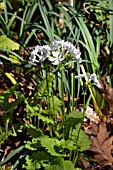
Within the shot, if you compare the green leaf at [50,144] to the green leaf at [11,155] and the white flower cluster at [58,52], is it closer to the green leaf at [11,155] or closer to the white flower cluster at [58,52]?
the green leaf at [11,155]

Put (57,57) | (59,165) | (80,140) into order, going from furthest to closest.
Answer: (80,140), (59,165), (57,57)

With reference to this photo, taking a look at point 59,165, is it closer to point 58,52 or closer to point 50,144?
point 50,144

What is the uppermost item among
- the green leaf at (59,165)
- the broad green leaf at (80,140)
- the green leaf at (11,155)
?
the broad green leaf at (80,140)

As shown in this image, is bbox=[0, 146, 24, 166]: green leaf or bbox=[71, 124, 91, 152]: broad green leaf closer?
bbox=[71, 124, 91, 152]: broad green leaf

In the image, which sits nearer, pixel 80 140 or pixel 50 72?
pixel 80 140

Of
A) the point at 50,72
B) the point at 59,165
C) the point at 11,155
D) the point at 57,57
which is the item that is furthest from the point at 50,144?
the point at 50,72

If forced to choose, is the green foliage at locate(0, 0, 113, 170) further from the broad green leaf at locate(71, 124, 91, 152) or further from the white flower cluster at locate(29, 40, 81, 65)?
the white flower cluster at locate(29, 40, 81, 65)

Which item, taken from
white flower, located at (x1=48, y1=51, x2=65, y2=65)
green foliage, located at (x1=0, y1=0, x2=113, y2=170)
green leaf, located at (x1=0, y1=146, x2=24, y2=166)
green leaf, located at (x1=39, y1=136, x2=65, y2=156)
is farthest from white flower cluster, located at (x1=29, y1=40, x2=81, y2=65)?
green leaf, located at (x1=0, y1=146, x2=24, y2=166)

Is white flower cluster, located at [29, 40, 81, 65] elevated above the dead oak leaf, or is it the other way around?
white flower cluster, located at [29, 40, 81, 65]

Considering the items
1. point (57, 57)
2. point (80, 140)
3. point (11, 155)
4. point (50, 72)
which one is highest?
point (57, 57)

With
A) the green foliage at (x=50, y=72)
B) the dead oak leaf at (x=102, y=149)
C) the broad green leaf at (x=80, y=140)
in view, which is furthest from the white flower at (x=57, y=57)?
the dead oak leaf at (x=102, y=149)

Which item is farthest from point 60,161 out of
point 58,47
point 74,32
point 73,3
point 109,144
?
point 73,3

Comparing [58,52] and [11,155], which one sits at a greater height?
[58,52]
